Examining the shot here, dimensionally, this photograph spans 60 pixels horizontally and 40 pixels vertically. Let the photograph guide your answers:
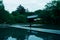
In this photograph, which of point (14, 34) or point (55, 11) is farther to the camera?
point (55, 11)

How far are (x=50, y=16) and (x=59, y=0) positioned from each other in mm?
3712

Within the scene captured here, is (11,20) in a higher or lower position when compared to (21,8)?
lower

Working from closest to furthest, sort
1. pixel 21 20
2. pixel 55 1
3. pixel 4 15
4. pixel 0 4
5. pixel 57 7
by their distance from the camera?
1. pixel 57 7
2. pixel 55 1
3. pixel 4 15
4. pixel 0 4
5. pixel 21 20

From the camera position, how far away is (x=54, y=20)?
34.6 metres

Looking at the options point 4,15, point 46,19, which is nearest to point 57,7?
point 46,19

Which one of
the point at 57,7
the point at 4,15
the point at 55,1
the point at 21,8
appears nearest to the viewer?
the point at 57,7

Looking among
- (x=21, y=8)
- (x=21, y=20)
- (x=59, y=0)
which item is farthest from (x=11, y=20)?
(x=21, y=8)

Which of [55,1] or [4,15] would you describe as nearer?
[55,1]

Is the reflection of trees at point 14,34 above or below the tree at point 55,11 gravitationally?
below

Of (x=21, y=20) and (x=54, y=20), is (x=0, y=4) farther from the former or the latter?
(x=54, y=20)

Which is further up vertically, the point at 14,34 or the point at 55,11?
the point at 55,11

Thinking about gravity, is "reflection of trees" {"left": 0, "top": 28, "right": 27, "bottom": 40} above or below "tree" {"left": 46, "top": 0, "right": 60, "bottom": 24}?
below

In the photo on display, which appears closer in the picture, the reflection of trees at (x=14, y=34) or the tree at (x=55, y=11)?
the reflection of trees at (x=14, y=34)

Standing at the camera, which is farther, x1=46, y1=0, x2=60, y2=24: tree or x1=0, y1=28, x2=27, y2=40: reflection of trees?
x1=46, y1=0, x2=60, y2=24: tree
